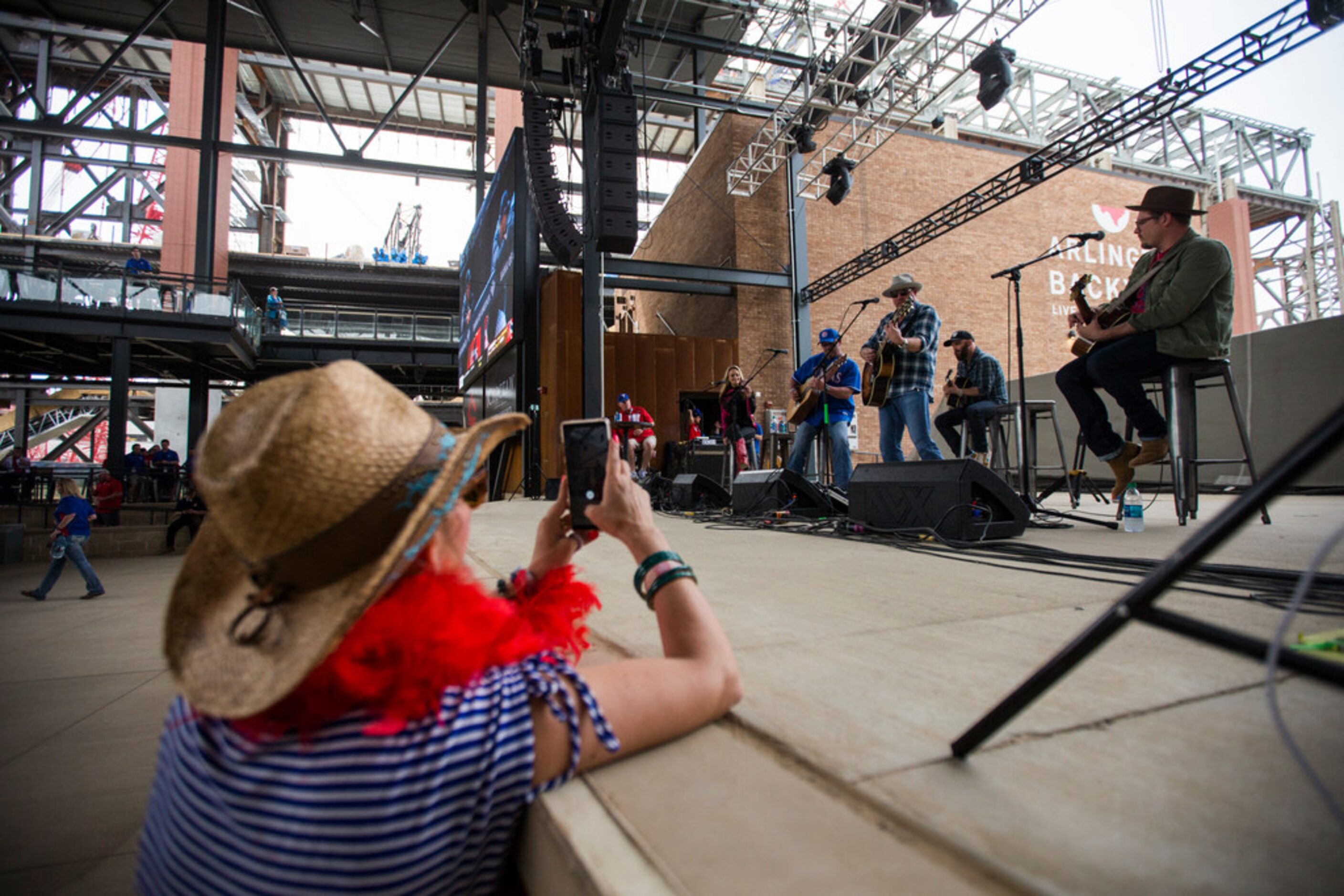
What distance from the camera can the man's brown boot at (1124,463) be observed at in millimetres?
3490

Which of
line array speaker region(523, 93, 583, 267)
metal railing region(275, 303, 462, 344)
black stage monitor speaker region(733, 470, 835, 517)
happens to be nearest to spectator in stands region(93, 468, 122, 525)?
metal railing region(275, 303, 462, 344)

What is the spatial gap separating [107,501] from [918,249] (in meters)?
16.0

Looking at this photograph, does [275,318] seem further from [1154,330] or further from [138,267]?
[1154,330]

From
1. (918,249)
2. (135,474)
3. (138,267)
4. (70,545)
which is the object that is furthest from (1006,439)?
(138,267)

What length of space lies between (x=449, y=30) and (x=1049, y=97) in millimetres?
13839

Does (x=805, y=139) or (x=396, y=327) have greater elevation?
(x=805, y=139)

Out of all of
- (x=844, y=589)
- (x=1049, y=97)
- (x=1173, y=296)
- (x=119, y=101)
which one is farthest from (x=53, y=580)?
(x=119, y=101)

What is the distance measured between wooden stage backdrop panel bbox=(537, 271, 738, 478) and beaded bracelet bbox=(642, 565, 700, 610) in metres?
9.35

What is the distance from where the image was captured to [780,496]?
16.1 feet

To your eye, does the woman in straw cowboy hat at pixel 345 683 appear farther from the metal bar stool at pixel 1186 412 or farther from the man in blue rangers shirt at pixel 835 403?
the man in blue rangers shirt at pixel 835 403

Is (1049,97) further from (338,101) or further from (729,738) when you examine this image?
(338,101)

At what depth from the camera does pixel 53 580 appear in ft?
21.7

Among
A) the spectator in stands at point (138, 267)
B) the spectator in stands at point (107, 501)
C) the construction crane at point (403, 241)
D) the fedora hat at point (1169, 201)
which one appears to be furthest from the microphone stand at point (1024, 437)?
the construction crane at point (403, 241)

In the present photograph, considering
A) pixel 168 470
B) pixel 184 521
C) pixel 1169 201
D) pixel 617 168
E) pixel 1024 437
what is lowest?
pixel 184 521
